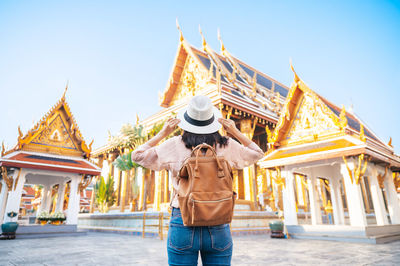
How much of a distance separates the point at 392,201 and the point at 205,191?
8.81 m

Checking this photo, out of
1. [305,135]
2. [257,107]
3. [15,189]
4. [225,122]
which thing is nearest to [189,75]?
[257,107]

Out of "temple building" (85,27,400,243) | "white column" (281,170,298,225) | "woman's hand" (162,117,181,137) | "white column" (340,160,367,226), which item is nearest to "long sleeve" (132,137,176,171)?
"woman's hand" (162,117,181,137)

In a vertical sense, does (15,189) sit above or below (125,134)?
below

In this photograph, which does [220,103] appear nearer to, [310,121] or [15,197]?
[310,121]

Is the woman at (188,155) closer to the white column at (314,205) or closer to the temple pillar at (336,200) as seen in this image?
the white column at (314,205)

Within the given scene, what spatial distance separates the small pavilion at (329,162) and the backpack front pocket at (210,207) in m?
5.84

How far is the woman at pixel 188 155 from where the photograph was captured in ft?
4.09

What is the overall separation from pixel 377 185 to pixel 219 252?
7.51 m

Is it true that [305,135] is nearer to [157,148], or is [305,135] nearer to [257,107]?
[257,107]

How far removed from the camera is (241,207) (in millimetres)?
10688

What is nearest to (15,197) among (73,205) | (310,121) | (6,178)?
(6,178)

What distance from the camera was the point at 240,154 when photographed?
63.0 inches

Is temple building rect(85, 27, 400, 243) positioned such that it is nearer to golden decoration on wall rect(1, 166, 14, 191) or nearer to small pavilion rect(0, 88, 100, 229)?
small pavilion rect(0, 88, 100, 229)

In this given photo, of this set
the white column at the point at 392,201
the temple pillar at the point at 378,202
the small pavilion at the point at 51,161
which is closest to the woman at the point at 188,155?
the temple pillar at the point at 378,202
